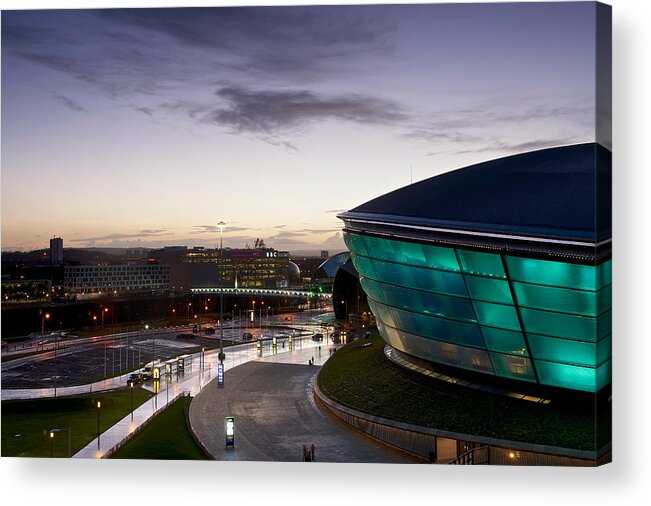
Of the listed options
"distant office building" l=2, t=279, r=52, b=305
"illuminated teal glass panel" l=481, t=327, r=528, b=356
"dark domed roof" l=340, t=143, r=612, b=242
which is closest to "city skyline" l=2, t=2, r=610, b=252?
"dark domed roof" l=340, t=143, r=612, b=242

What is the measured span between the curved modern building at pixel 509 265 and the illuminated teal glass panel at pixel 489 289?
0.12ft

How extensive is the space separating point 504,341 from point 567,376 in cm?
230

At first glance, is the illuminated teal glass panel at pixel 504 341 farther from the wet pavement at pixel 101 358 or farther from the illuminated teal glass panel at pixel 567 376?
the wet pavement at pixel 101 358

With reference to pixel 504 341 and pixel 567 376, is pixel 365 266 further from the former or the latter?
pixel 567 376

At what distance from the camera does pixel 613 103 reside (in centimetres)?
1880

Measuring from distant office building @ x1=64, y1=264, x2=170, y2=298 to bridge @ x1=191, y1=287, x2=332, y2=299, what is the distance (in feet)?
29.2

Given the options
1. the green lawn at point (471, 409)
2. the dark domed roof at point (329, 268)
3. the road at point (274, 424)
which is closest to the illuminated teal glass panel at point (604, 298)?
the green lawn at point (471, 409)

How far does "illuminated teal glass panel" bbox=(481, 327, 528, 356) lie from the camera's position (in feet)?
72.4

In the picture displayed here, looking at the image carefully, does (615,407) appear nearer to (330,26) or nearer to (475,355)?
(475,355)

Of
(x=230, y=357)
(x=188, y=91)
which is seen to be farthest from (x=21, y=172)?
(x=230, y=357)

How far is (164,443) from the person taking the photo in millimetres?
23578

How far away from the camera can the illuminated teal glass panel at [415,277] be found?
23.1 m

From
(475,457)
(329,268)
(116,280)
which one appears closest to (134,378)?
(475,457)

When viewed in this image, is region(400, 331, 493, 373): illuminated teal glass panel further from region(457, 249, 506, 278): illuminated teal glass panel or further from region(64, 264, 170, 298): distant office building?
region(64, 264, 170, 298): distant office building
